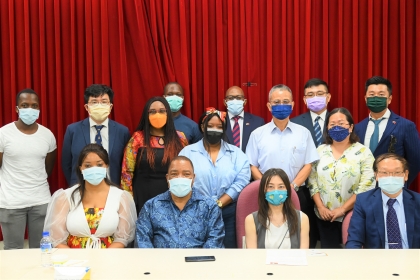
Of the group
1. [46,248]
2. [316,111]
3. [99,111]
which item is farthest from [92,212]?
[316,111]

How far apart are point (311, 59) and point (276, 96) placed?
44.1 inches

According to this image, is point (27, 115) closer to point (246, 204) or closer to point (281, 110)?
point (246, 204)

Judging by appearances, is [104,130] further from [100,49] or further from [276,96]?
[276,96]

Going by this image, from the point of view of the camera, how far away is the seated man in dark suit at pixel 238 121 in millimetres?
4043

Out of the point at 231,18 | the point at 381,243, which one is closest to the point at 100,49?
the point at 231,18

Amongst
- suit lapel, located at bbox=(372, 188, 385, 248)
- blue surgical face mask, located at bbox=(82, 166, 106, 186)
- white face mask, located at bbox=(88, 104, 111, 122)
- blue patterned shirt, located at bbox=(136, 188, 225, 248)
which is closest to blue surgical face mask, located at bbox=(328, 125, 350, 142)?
suit lapel, located at bbox=(372, 188, 385, 248)

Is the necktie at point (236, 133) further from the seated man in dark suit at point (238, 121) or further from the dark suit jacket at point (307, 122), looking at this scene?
the dark suit jacket at point (307, 122)

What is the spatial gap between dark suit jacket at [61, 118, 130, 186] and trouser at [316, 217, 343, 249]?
175 cm

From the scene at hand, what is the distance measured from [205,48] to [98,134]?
1.42m

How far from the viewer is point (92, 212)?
9.80 ft

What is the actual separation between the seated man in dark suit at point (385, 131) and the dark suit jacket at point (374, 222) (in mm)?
835

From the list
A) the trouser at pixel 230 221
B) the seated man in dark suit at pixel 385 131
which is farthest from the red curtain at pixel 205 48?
the trouser at pixel 230 221

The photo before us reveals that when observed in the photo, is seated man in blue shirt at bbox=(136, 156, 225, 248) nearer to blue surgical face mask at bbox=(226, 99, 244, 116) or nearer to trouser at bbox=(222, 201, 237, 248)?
trouser at bbox=(222, 201, 237, 248)

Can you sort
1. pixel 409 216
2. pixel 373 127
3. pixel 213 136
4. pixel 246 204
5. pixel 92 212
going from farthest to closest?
pixel 373 127
pixel 213 136
pixel 246 204
pixel 92 212
pixel 409 216
